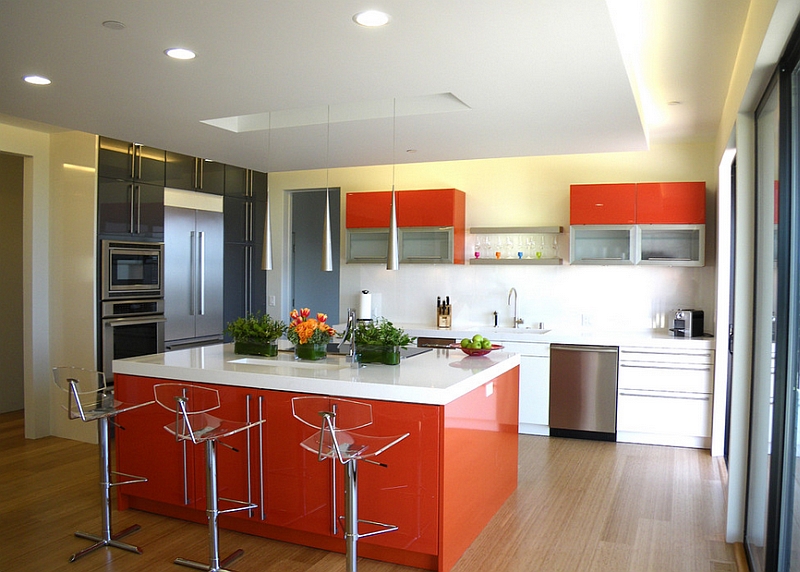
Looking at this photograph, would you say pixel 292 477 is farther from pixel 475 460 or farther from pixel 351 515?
pixel 475 460

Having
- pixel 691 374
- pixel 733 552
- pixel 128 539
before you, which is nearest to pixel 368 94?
pixel 128 539

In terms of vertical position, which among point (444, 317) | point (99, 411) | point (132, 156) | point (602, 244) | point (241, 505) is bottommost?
point (241, 505)

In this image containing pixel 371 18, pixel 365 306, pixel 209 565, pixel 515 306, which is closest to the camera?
pixel 371 18

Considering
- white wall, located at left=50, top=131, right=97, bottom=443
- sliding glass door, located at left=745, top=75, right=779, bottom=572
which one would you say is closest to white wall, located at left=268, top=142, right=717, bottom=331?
white wall, located at left=50, top=131, right=97, bottom=443

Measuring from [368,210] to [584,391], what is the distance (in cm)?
286

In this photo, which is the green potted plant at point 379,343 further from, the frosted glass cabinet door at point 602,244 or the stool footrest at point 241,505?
the frosted glass cabinet door at point 602,244

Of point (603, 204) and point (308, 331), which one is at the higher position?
point (603, 204)

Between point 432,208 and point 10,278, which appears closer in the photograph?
point 432,208

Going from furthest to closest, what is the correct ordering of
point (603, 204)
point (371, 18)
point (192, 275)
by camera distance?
point (192, 275)
point (603, 204)
point (371, 18)

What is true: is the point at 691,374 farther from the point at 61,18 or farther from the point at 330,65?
the point at 61,18

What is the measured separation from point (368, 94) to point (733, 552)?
3.27m

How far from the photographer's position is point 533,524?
4.04m

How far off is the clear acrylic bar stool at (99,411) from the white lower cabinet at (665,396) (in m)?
4.06

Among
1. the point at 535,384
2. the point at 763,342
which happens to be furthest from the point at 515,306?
the point at 763,342
